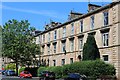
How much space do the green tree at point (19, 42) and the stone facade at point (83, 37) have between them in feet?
14.8

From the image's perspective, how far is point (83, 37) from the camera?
178 ft

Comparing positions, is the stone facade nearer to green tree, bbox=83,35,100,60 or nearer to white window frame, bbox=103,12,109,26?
white window frame, bbox=103,12,109,26

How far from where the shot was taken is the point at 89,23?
5269 centimetres

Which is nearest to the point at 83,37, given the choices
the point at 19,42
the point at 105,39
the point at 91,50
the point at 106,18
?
the point at 105,39

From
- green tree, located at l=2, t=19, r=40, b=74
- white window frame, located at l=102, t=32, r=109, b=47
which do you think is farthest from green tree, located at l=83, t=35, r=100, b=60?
green tree, located at l=2, t=19, r=40, b=74

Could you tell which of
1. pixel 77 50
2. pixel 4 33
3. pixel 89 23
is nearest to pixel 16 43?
pixel 4 33

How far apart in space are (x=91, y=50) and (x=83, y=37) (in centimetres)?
818

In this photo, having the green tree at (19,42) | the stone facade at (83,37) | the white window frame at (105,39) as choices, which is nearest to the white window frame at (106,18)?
the stone facade at (83,37)

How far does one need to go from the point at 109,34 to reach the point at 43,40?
3091cm

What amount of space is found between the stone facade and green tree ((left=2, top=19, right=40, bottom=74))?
450 cm

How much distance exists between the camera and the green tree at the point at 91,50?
46719 mm

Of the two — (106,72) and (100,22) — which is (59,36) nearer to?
(100,22)

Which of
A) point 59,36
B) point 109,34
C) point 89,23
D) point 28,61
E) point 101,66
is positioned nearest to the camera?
point 101,66

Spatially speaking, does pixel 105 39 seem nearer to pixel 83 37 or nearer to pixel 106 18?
pixel 106 18
